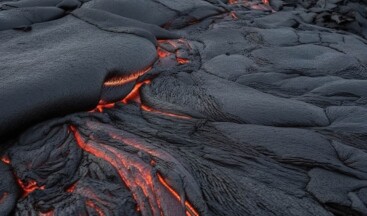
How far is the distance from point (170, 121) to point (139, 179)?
578 mm

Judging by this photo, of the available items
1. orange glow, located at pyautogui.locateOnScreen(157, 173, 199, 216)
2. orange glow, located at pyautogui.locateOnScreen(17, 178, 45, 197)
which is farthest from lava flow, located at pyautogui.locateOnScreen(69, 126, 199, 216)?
orange glow, located at pyautogui.locateOnScreen(17, 178, 45, 197)

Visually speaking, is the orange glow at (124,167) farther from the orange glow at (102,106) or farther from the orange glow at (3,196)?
the orange glow at (3,196)

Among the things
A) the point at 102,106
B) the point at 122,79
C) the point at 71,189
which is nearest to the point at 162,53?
the point at 122,79

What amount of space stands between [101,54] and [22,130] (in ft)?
2.80

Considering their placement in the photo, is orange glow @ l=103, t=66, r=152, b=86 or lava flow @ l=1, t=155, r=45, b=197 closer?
lava flow @ l=1, t=155, r=45, b=197

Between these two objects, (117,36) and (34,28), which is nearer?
(117,36)

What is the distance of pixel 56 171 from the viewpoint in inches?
65.2

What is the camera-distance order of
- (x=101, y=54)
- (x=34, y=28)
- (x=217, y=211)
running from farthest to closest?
(x=34, y=28) < (x=101, y=54) < (x=217, y=211)

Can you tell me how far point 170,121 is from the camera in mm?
2057

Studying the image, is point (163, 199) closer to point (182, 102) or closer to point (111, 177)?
point (111, 177)

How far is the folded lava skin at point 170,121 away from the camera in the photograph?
4.94ft

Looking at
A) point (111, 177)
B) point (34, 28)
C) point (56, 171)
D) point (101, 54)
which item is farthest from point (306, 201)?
point (34, 28)

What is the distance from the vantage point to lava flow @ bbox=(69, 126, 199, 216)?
4.66 ft

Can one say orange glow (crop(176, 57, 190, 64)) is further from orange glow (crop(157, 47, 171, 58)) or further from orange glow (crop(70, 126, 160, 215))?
orange glow (crop(70, 126, 160, 215))
